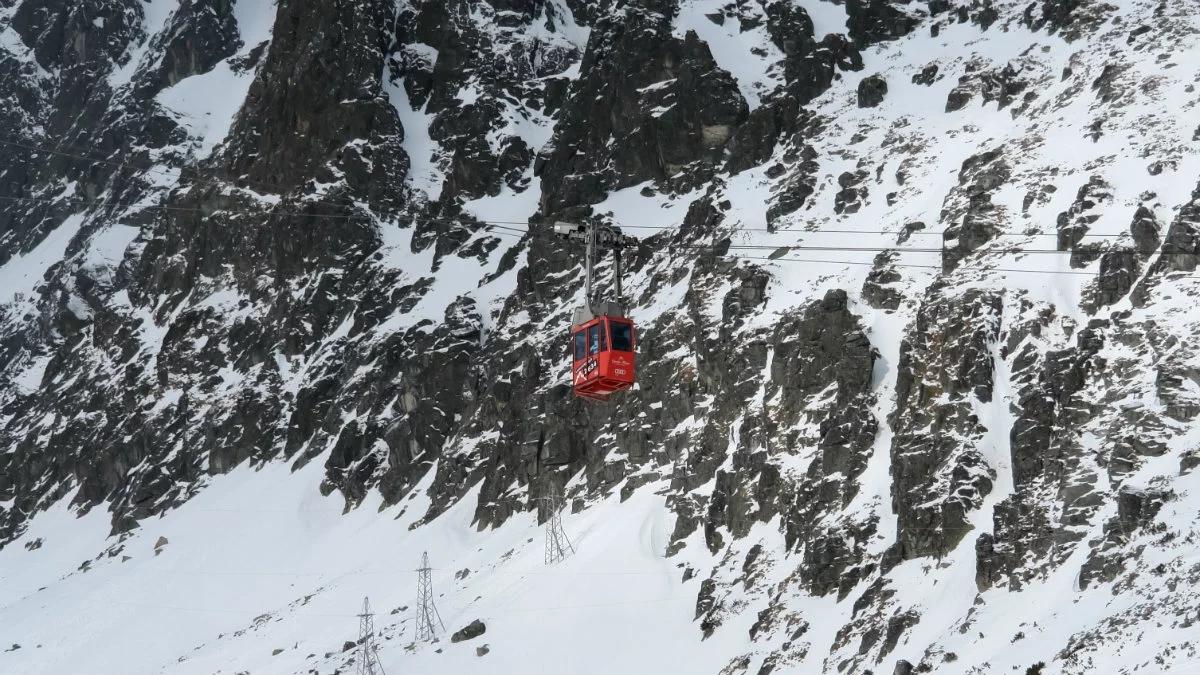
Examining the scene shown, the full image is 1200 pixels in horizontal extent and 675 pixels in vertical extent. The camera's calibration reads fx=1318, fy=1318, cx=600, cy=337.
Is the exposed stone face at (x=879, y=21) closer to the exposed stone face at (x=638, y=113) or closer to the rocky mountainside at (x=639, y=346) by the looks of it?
the rocky mountainside at (x=639, y=346)

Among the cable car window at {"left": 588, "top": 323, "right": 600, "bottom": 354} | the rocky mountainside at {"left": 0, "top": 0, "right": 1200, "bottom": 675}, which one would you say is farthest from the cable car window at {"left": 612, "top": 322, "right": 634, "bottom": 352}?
the rocky mountainside at {"left": 0, "top": 0, "right": 1200, "bottom": 675}

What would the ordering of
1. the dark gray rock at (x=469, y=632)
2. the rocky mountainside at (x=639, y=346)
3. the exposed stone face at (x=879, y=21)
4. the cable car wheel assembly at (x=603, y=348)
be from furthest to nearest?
the exposed stone face at (x=879, y=21) < the dark gray rock at (x=469, y=632) < the rocky mountainside at (x=639, y=346) < the cable car wheel assembly at (x=603, y=348)

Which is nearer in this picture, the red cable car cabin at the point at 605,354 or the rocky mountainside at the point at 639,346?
the red cable car cabin at the point at 605,354

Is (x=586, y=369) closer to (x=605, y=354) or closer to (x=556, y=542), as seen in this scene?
(x=605, y=354)

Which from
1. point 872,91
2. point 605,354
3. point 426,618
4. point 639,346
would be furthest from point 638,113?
point 605,354

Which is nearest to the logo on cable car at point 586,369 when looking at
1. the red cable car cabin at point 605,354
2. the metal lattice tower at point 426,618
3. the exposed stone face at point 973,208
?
the red cable car cabin at point 605,354

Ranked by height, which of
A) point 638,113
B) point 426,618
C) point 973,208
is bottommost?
point 426,618

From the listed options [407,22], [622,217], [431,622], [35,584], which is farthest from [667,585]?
[407,22]
